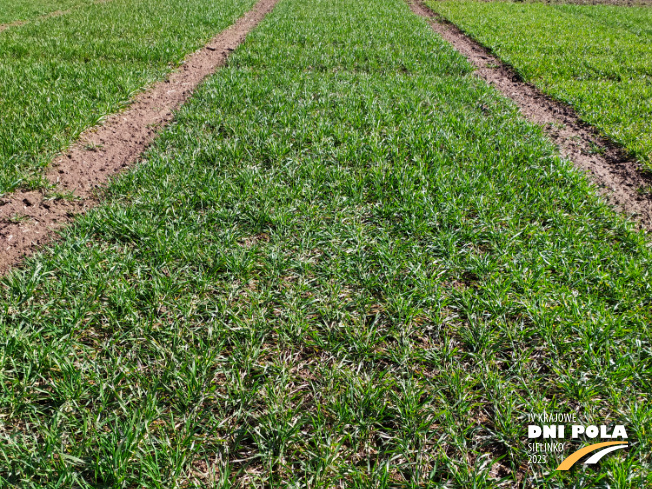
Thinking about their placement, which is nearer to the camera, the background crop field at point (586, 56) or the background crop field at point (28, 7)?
the background crop field at point (586, 56)

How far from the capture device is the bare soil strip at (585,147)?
149 inches

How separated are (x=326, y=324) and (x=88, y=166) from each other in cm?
351

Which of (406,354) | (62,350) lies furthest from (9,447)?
(406,354)

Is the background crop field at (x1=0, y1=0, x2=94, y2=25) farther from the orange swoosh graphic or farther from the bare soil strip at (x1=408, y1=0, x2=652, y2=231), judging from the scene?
the orange swoosh graphic

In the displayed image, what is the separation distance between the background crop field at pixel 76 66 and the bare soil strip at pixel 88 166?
157 millimetres

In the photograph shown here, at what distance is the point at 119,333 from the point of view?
85.9 inches

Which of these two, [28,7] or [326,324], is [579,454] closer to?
[326,324]

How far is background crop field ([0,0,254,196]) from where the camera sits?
400 cm

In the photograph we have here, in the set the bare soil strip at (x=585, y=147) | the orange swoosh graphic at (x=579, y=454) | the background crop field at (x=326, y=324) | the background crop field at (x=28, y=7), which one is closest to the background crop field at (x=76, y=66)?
the background crop field at (x=326, y=324)

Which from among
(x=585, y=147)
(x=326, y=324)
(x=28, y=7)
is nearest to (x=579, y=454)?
(x=326, y=324)

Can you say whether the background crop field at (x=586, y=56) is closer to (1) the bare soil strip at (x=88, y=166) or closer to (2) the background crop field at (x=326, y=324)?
(2) the background crop field at (x=326, y=324)

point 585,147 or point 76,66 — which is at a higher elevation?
point 76,66

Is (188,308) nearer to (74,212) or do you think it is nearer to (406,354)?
(406,354)

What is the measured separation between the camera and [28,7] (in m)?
13.5
